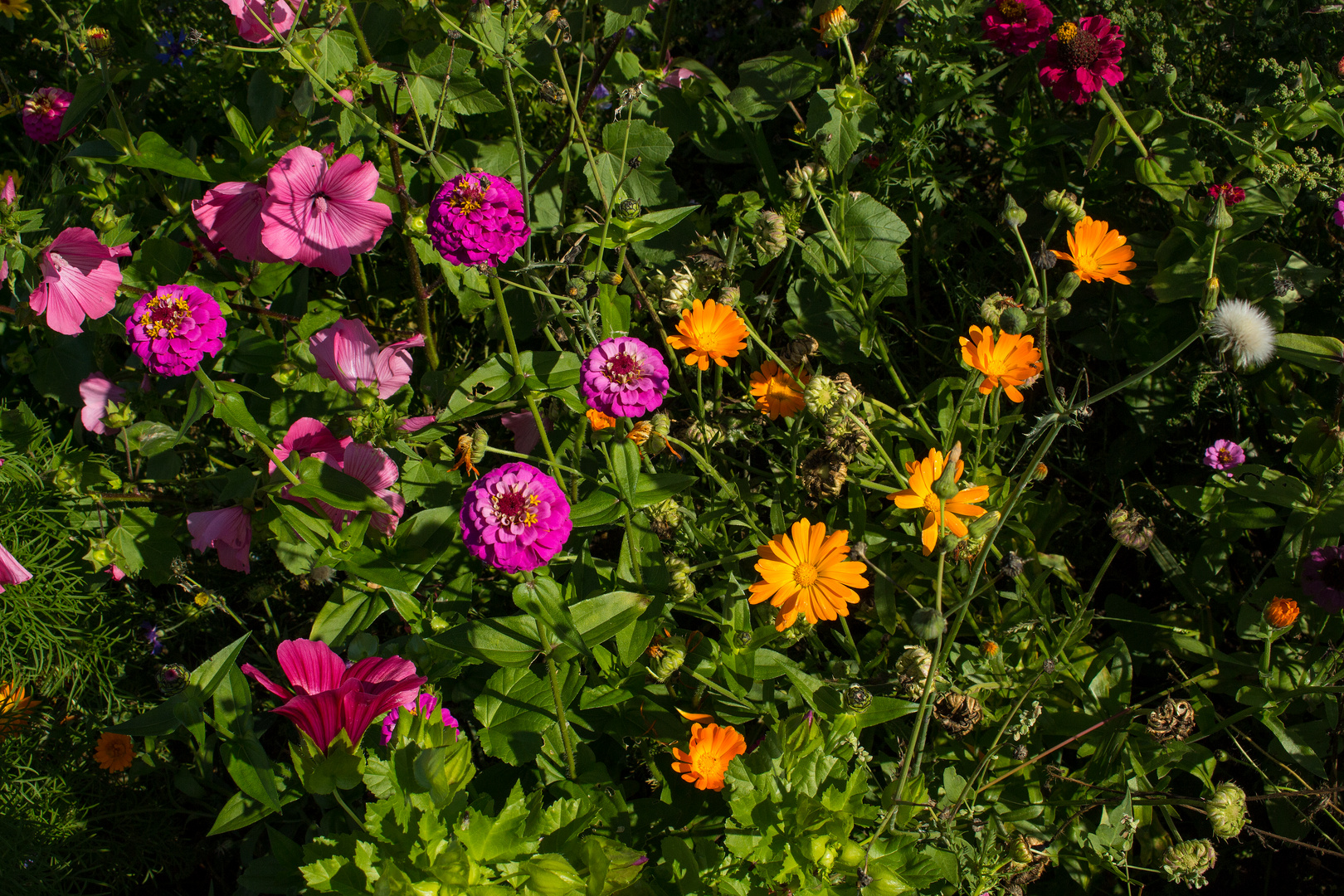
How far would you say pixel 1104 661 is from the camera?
1.79 m

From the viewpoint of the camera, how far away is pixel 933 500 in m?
1.68

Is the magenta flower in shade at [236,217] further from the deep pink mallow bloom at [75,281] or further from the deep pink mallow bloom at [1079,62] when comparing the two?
the deep pink mallow bloom at [1079,62]

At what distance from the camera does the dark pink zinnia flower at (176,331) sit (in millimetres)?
1533

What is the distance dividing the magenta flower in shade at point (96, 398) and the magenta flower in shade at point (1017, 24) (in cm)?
238

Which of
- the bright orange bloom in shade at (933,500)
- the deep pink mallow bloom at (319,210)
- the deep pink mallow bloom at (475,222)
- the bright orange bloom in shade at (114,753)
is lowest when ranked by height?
the bright orange bloom in shade at (114,753)

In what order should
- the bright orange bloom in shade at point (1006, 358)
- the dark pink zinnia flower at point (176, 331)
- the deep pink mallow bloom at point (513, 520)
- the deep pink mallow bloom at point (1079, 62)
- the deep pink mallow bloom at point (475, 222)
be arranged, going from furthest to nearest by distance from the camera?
the deep pink mallow bloom at point (1079, 62) < the bright orange bloom in shade at point (1006, 358) < the dark pink zinnia flower at point (176, 331) < the deep pink mallow bloom at point (475, 222) < the deep pink mallow bloom at point (513, 520)

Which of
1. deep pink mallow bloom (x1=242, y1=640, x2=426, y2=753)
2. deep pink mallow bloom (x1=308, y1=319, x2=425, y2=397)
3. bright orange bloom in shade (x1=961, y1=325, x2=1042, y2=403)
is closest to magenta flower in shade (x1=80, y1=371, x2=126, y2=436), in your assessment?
deep pink mallow bloom (x1=308, y1=319, x2=425, y2=397)

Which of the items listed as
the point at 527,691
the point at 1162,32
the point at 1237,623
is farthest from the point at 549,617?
the point at 1162,32

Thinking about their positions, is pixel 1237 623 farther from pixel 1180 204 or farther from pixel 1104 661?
pixel 1180 204

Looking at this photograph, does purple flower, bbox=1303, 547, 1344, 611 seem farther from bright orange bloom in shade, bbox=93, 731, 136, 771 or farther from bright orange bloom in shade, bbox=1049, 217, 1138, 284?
bright orange bloom in shade, bbox=93, 731, 136, 771

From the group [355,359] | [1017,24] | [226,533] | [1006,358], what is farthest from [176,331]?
[1017,24]

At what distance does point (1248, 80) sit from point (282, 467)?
2519mm

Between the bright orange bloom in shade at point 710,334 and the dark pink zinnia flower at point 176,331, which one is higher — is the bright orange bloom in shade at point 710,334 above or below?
below

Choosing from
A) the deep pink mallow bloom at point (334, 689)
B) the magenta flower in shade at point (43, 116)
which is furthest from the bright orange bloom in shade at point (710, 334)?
the magenta flower in shade at point (43, 116)
